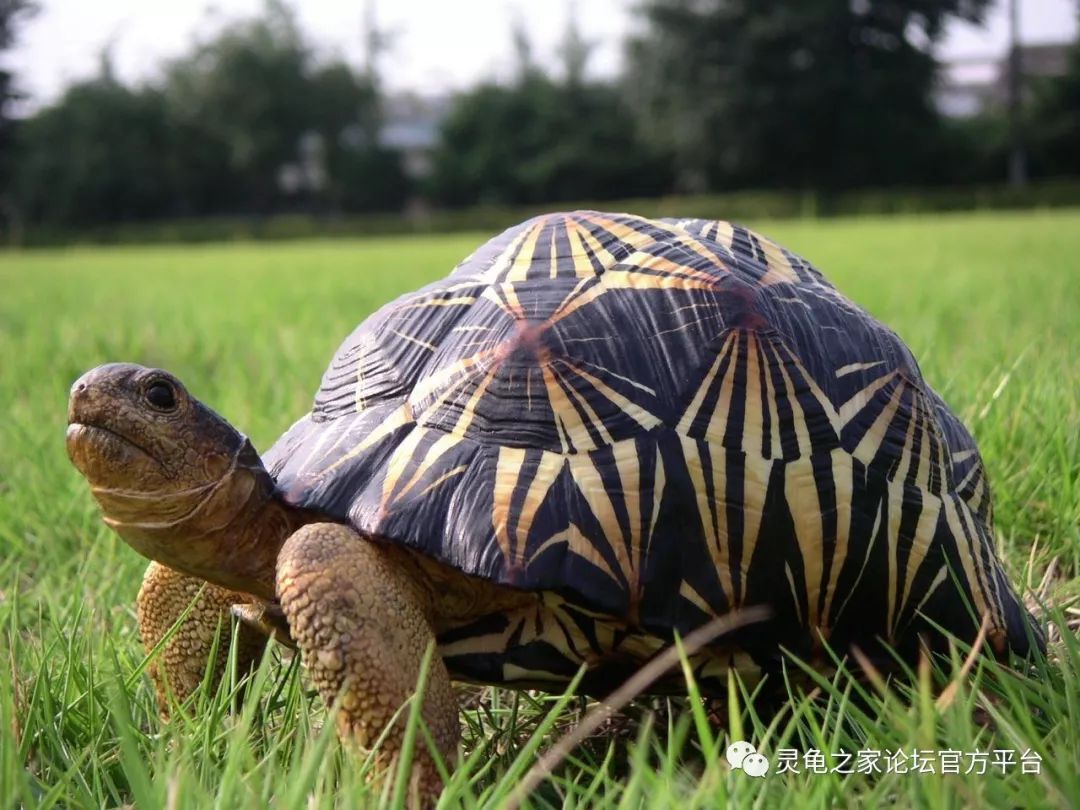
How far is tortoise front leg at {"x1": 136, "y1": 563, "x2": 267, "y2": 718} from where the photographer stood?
4.29 feet

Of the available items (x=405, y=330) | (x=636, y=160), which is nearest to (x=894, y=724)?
(x=405, y=330)

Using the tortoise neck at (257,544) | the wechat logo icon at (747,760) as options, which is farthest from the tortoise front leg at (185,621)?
the wechat logo icon at (747,760)

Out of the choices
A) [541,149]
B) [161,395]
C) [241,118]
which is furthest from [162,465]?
[241,118]

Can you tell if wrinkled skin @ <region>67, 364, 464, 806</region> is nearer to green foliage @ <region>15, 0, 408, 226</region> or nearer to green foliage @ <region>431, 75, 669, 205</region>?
green foliage @ <region>431, 75, 669, 205</region>

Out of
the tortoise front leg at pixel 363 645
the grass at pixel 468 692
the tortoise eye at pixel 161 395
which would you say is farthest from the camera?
the tortoise eye at pixel 161 395

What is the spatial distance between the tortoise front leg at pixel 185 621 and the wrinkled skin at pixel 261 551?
0.06 meters

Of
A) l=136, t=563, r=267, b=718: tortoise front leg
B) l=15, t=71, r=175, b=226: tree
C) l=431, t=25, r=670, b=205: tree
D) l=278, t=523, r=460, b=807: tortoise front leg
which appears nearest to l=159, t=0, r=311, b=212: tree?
l=15, t=71, r=175, b=226: tree

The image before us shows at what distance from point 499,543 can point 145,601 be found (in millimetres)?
577

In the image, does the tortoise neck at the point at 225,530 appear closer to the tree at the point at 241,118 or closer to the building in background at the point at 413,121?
the tree at the point at 241,118

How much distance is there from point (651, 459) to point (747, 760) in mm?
330

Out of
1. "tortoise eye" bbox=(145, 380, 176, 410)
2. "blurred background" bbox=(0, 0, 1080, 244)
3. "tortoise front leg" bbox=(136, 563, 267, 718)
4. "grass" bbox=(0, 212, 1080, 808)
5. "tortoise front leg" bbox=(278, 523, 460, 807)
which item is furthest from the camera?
"blurred background" bbox=(0, 0, 1080, 244)

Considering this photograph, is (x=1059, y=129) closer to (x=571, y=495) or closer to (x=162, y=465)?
(x=571, y=495)

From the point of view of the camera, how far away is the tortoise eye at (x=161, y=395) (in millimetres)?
1100

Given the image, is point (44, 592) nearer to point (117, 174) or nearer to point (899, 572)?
point (899, 572)
